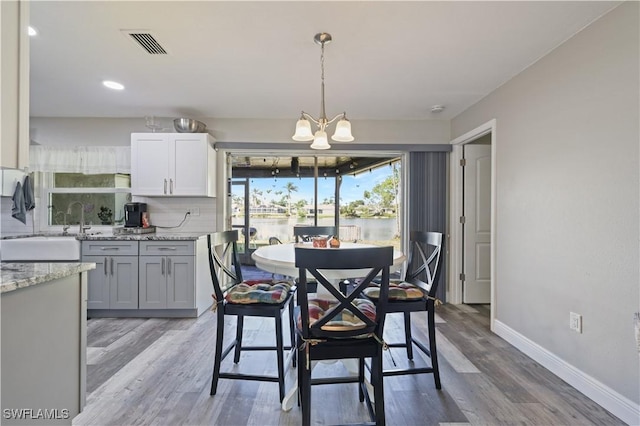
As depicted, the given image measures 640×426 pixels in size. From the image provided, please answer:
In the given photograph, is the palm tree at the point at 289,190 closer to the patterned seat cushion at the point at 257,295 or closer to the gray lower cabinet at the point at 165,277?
the gray lower cabinet at the point at 165,277

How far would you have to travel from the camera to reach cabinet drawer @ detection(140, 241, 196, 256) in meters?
3.45

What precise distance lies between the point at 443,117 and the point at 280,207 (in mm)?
2749

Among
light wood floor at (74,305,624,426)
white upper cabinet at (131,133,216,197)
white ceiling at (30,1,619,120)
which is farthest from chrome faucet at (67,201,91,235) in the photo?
light wood floor at (74,305,624,426)

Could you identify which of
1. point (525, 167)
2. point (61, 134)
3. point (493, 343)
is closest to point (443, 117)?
point (525, 167)

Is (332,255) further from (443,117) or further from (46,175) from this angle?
(46,175)

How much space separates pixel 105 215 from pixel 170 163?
1237 mm

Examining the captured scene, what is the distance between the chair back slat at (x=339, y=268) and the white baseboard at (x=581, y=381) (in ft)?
4.92

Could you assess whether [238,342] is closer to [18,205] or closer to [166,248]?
[166,248]

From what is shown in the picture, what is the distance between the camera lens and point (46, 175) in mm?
4082

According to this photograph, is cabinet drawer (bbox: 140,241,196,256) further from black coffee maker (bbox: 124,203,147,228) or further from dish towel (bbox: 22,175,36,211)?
dish towel (bbox: 22,175,36,211)

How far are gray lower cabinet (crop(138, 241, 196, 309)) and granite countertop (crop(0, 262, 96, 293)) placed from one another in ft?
6.48

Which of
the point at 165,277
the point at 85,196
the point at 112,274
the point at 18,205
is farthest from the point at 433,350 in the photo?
the point at 18,205

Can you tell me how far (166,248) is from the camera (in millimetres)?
3463

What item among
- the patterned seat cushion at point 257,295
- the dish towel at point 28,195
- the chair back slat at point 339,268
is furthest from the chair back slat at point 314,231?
the dish towel at point 28,195
